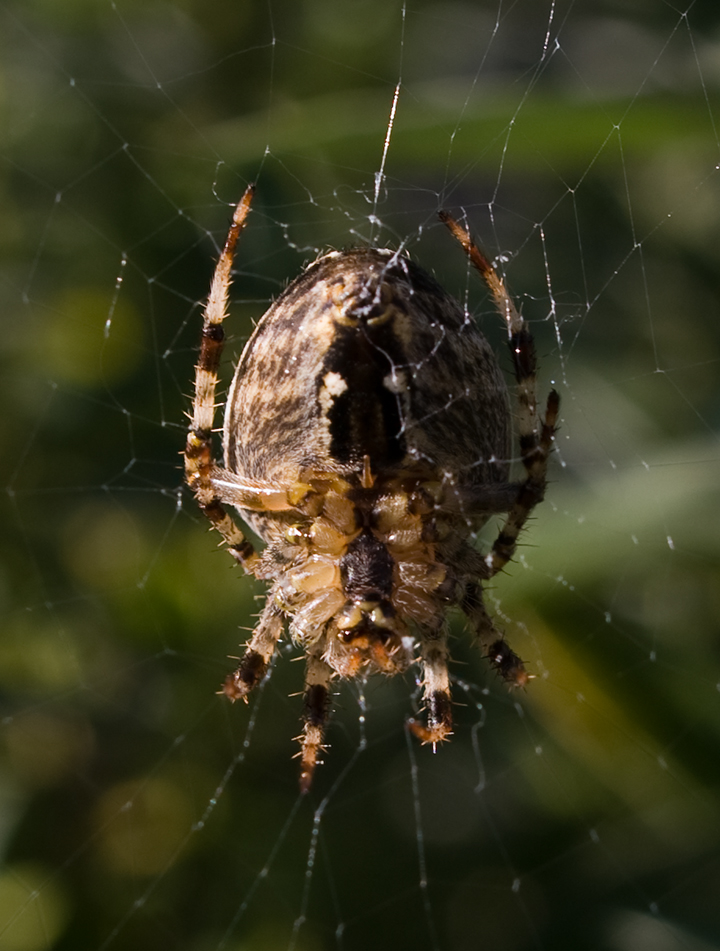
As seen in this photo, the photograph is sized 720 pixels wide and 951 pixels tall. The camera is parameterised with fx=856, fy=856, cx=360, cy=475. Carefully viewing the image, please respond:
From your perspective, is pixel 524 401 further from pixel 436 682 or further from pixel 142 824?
pixel 142 824

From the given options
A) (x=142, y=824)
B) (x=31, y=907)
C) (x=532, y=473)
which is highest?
(x=532, y=473)

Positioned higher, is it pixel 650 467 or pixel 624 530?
pixel 650 467

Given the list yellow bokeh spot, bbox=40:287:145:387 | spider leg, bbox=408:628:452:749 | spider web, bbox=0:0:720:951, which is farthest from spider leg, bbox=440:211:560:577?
Result: yellow bokeh spot, bbox=40:287:145:387

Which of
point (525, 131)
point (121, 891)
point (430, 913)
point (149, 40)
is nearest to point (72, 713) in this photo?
point (121, 891)

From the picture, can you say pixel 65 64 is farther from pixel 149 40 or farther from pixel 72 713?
pixel 72 713

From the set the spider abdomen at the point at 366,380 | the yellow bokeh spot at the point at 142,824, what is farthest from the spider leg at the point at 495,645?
the yellow bokeh spot at the point at 142,824

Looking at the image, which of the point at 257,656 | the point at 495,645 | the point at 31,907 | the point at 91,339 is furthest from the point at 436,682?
the point at 91,339

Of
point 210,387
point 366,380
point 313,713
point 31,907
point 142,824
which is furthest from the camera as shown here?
point 142,824
